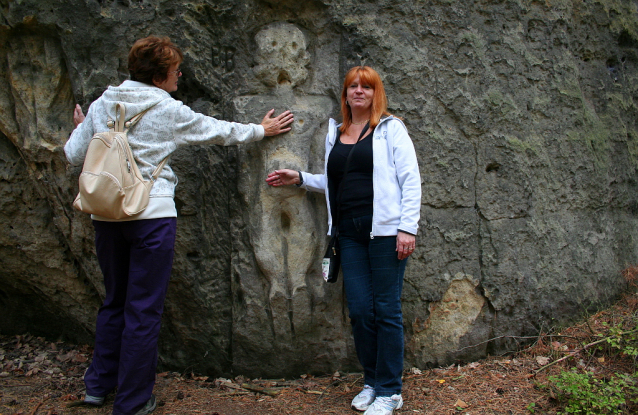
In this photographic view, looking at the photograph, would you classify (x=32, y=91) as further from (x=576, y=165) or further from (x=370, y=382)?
(x=576, y=165)

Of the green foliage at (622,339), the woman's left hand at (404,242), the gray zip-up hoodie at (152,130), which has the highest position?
the gray zip-up hoodie at (152,130)

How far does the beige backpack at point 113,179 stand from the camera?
2.50m

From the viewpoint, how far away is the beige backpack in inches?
98.3

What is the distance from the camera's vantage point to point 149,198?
262 cm

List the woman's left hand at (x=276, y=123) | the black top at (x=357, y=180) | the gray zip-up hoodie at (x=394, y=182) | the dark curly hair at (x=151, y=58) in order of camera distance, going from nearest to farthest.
A: the dark curly hair at (x=151, y=58) < the gray zip-up hoodie at (x=394, y=182) < the black top at (x=357, y=180) < the woman's left hand at (x=276, y=123)

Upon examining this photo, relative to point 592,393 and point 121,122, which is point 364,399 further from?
point 121,122

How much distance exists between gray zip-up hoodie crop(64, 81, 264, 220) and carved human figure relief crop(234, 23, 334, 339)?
Result: 0.58 metres

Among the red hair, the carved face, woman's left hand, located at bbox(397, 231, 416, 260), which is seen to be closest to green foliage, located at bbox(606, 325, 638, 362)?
woman's left hand, located at bbox(397, 231, 416, 260)

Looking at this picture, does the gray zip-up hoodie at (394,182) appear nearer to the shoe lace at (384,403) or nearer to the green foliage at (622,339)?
the shoe lace at (384,403)

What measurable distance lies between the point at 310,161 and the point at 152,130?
42.3 inches

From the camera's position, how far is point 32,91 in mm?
3455

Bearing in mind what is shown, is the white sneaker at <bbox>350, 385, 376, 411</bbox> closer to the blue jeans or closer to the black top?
the blue jeans

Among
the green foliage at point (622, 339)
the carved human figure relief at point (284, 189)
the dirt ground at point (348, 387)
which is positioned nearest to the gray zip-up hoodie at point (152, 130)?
the carved human figure relief at point (284, 189)

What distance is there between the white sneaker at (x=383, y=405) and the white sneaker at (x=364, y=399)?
95 mm
